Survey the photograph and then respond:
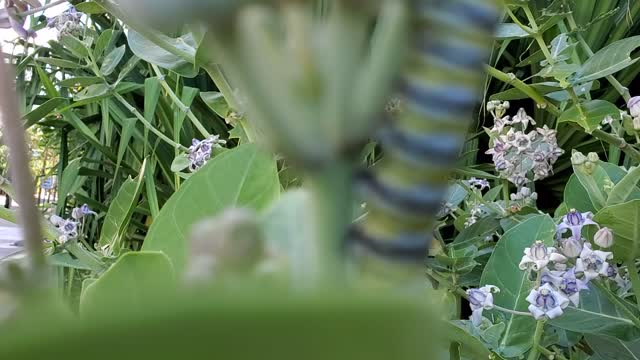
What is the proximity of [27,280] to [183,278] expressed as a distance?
22mm

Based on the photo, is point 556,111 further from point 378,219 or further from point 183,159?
point 378,219

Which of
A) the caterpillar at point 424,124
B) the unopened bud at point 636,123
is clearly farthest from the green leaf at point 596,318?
the caterpillar at point 424,124

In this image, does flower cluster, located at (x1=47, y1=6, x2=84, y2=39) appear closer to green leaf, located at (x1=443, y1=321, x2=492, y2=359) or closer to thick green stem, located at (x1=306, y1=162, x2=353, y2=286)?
green leaf, located at (x1=443, y1=321, x2=492, y2=359)

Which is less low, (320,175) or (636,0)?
(636,0)

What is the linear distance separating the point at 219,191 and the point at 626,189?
0.35m

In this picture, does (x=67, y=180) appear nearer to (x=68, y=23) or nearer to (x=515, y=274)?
(x=68, y=23)

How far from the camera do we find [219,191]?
0.19m

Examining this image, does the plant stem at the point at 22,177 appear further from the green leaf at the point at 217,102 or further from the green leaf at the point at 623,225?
the green leaf at the point at 217,102

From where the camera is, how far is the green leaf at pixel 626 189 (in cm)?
44

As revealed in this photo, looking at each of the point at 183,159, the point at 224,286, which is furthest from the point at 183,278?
the point at 183,159

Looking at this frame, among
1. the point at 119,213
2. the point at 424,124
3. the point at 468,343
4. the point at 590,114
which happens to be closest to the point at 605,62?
the point at 590,114

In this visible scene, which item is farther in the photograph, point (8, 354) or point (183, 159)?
point (183, 159)

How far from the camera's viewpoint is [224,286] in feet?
0.19

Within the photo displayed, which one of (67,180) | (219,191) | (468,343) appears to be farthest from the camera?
(67,180)
